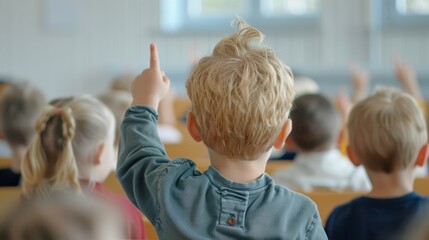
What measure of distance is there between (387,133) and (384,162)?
8 centimetres

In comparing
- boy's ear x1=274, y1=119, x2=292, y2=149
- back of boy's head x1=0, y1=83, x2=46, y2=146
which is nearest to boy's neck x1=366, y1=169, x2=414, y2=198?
boy's ear x1=274, y1=119, x2=292, y2=149

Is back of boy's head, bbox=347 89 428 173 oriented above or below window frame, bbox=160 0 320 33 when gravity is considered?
above

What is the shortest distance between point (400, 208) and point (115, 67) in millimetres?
6536

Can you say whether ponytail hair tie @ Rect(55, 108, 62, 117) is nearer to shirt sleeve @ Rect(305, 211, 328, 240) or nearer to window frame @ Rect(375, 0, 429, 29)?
shirt sleeve @ Rect(305, 211, 328, 240)

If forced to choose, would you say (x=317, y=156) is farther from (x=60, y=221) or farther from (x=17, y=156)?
(x=60, y=221)

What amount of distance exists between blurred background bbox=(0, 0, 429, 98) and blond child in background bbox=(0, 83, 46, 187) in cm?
414

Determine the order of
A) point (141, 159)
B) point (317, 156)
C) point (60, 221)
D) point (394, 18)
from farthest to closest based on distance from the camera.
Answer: point (394, 18) < point (317, 156) < point (141, 159) < point (60, 221)

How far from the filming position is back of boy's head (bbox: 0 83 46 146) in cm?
381

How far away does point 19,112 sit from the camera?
12.6 ft

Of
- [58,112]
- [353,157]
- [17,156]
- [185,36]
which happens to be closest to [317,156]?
[353,157]

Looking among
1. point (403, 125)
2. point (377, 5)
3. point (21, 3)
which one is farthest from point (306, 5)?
point (403, 125)

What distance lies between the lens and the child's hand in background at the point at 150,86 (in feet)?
6.11

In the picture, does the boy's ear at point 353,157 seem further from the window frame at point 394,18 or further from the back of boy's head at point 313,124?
the window frame at point 394,18

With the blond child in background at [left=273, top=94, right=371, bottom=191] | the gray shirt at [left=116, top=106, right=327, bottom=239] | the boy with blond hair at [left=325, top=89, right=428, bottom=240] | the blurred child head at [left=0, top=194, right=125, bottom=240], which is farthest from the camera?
the blond child in background at [left=273, top=94, right=371, bottom=191]
